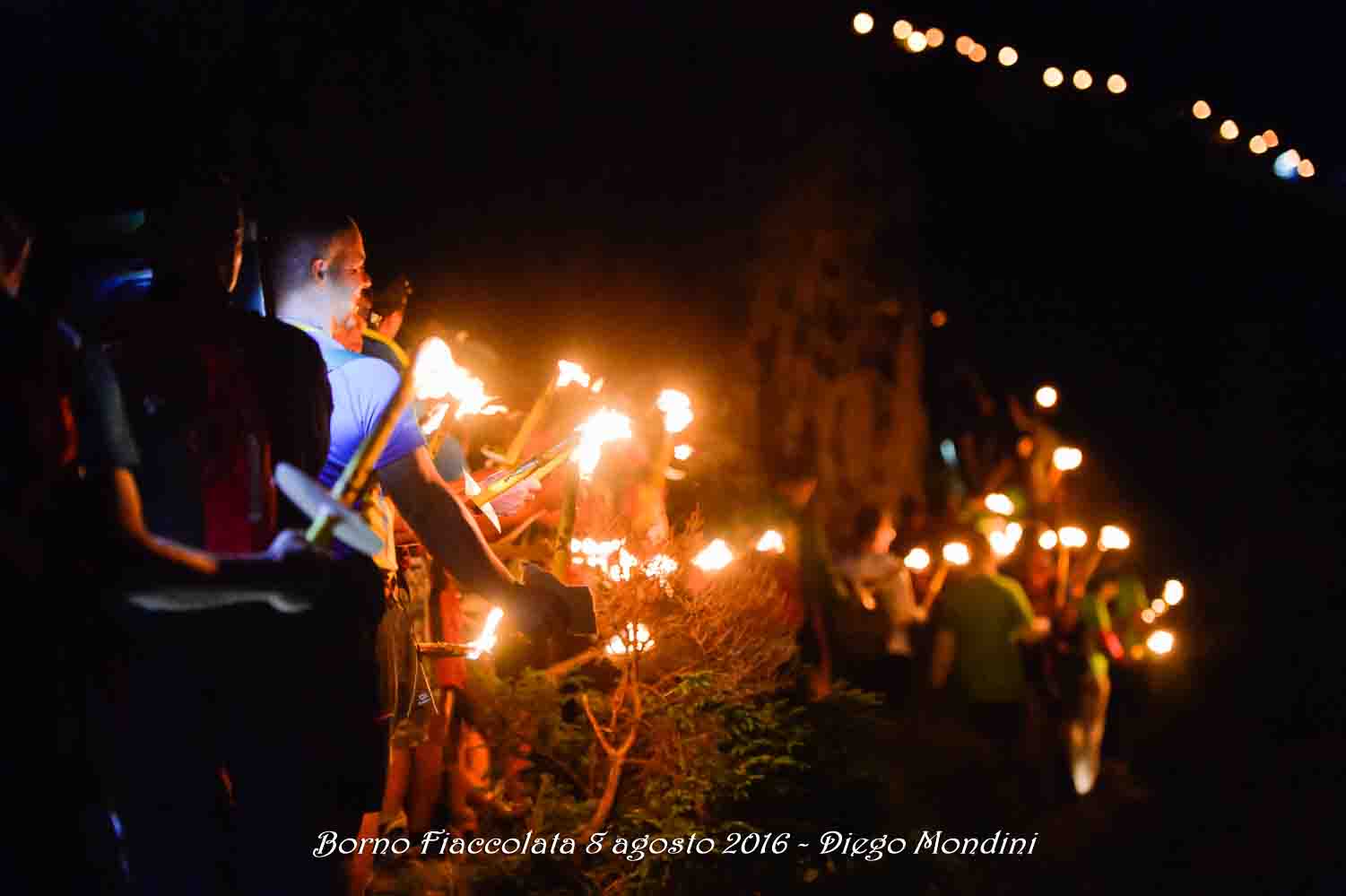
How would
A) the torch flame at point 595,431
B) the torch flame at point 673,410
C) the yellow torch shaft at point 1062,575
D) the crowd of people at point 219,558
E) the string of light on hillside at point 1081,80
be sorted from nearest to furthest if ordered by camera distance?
the crowd of people at point 219,558 → the torch flame at point 595,431 → the torch flame at point 673,410 → the string of light on hillside at point 1081,80 → the yellow torch shaft at point 1062,575

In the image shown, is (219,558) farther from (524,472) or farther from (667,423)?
(667,423)

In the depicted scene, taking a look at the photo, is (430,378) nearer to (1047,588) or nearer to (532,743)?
(532,743)

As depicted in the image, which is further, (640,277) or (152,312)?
(640,277)

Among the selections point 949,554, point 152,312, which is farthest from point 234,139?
point 949,554

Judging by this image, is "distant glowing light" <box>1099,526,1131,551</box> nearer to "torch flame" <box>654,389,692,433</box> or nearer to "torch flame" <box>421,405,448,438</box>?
"torch flame" <box>654,389,692,433</box>

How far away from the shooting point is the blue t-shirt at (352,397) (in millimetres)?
3127

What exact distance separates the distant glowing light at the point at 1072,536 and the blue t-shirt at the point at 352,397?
30.7 ft

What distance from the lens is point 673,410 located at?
6473 millimetres

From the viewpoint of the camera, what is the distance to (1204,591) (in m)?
18.7

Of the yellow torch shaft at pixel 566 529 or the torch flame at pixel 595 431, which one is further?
the yellow torch shaft at pixel 566 529

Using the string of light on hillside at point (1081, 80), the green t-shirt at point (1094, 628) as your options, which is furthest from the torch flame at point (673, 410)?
the string of light on hillside at point (1081, 80)

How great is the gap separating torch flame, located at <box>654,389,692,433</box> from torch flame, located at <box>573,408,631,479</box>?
4.22 ft

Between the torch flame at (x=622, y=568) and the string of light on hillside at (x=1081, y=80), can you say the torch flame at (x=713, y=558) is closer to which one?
the torch flame at (x=622, y=568)

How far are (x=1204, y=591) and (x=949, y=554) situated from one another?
34.1 feet
